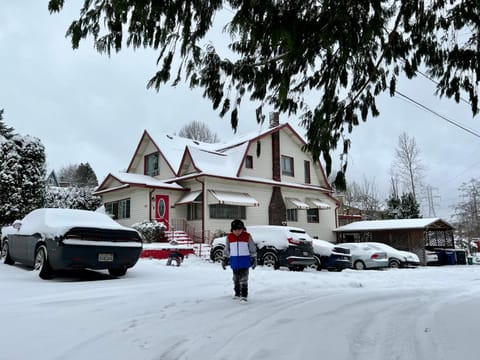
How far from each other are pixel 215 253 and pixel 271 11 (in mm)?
12356

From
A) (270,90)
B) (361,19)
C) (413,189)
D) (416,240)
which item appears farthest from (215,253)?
(413,189)

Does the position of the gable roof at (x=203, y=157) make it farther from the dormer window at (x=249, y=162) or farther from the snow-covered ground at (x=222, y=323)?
the snow-covered ground at (x=222, y=323)

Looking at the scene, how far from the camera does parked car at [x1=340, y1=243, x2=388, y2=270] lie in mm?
18297

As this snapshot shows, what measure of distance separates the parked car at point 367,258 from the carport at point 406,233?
20.5 ft

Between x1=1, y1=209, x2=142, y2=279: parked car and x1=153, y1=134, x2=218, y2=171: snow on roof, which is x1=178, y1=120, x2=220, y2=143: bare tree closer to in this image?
x1=153, y1=134, x2=218, y2=171: snow on roof

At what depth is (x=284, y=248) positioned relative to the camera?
13.6 metres

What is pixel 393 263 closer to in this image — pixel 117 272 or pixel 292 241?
pixel 292 241

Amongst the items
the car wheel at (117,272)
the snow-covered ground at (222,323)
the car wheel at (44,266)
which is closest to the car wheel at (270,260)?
the snow-covered ground at (222,323)

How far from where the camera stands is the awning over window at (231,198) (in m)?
21.5

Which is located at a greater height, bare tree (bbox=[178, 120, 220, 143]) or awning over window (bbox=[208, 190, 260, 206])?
bare tree (bbox=[178, 120, 220, 143])

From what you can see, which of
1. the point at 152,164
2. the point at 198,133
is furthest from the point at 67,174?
the point at 152,164

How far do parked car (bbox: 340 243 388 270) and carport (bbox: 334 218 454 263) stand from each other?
20.5ft

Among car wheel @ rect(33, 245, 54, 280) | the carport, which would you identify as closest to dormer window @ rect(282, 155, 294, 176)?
the carport

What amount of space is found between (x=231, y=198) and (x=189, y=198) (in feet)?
Result: 7.43
